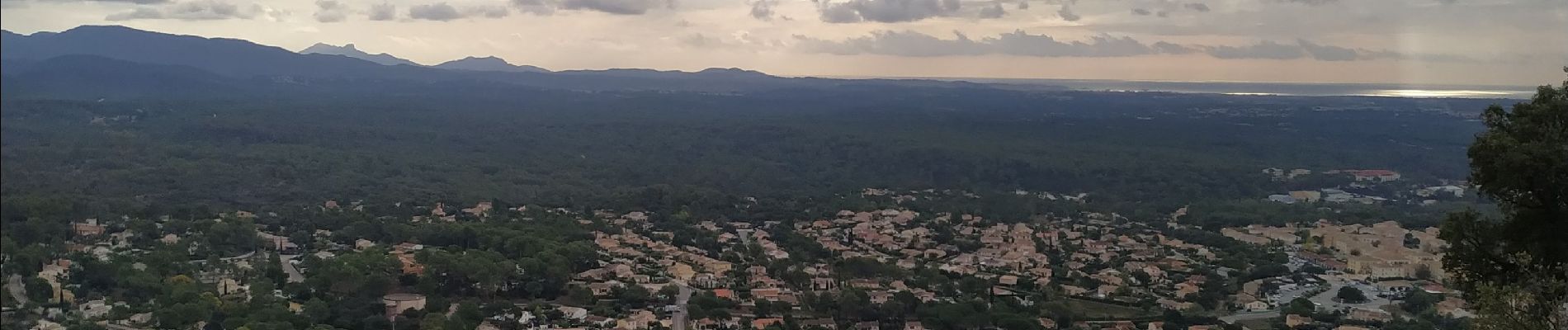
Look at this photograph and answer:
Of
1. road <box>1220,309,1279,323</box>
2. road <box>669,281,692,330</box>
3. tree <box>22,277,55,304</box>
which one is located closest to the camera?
tree <box>22,277,55,304</box>

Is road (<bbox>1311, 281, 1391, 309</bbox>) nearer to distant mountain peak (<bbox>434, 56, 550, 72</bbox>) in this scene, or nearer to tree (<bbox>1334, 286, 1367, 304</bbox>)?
tree (<bbox>1334, 286, 1367, 304</bbox>)

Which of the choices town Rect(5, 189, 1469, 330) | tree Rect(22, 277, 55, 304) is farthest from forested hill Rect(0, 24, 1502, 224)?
town Rect(5, 189, 1469, 330)

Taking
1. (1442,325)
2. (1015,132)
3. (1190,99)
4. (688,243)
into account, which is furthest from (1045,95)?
(1442,325)

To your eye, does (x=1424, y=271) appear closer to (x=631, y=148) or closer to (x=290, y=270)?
(x=290, y=270)

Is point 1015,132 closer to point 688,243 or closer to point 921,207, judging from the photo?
point 921,207

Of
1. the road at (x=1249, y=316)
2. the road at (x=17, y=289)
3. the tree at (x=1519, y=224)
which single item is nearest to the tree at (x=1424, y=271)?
the road at (x=1249, y=316)

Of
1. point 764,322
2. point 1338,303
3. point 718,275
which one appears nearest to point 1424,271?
point 1338,303

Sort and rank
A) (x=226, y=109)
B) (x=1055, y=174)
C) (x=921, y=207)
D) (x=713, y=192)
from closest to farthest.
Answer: (x=921, y=207) < (x=713, y=192) < (x=1055, y=174) < (x=226, y=109)
